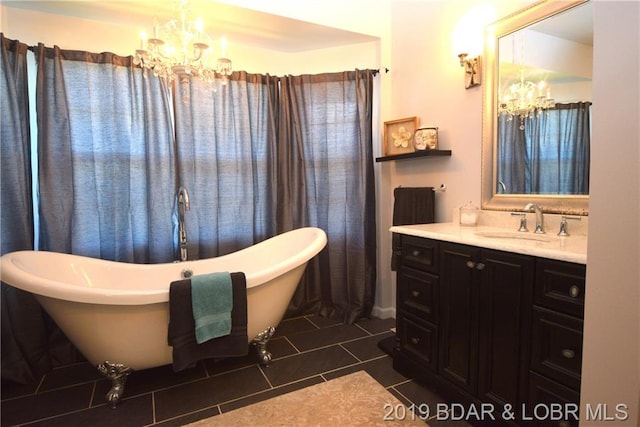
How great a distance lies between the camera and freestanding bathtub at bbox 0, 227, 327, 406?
63.7 inches

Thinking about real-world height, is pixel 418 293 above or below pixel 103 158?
below

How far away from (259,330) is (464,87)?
2.09m

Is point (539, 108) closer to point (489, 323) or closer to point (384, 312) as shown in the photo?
point (489, 323)

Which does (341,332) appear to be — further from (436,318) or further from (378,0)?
(378,0)

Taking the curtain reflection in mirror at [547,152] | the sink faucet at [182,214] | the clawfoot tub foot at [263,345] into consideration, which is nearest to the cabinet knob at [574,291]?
the curtain reflection in mirror at [547,152]

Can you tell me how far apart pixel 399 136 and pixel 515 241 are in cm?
141

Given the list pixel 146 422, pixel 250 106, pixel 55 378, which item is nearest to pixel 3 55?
pixel 250 106

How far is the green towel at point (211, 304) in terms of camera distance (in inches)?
70.4

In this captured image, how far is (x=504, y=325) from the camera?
1.46 metres

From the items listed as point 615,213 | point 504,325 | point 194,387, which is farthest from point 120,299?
point 615,213

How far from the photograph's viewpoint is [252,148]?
9.11 ft

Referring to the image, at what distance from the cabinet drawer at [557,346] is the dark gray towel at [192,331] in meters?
1.41

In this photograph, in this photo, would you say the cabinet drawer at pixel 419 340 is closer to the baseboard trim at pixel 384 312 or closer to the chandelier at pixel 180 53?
the baseboard trim at pixel 384 312

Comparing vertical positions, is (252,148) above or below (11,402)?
above
